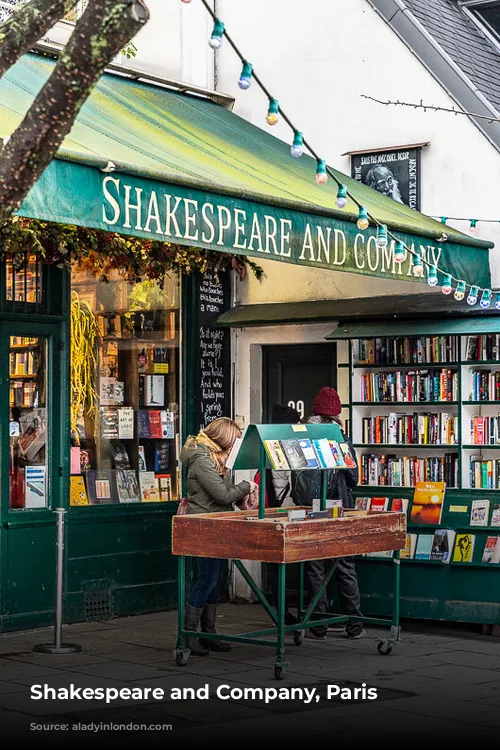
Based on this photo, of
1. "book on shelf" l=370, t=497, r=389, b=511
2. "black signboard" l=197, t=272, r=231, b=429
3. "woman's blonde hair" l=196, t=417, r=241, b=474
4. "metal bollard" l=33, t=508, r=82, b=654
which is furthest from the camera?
"black signboard" l=197, t=272, r=231, b=429

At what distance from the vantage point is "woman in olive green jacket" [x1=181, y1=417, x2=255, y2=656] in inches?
348

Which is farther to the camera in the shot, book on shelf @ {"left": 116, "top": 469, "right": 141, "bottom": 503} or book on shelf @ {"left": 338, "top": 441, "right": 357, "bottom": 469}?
book on shelf @ {"left": 116, "top": 469, "right": 141, "bottom": 503}

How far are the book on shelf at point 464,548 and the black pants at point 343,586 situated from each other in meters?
0.85

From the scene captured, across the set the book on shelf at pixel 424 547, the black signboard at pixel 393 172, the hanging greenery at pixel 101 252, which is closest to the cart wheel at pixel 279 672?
the book on shelf at pixel 424 547

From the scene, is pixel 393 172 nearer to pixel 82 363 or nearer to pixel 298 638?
pixel 82 363

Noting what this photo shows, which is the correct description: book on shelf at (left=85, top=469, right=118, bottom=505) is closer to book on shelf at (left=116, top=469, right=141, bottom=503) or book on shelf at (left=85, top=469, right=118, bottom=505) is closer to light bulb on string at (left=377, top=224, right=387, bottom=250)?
book on shelf at (left=116, top=469, right=141, bottom=503)

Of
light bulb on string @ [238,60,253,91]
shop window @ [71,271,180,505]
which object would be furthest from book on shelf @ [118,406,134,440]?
light bulb on string @ [238,60,253,91]

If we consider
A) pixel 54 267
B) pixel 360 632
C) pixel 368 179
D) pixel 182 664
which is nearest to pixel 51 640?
pixel 182 664

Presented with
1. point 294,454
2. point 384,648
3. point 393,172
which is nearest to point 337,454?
point 294,454

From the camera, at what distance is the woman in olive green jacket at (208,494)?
884 centimetres

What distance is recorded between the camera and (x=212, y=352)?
11797 millimetres

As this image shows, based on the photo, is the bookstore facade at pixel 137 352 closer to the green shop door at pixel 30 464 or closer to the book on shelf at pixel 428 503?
the green shop door at pixel 30 464

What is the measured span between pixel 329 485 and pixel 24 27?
211 inches

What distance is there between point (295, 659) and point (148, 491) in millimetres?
2911
